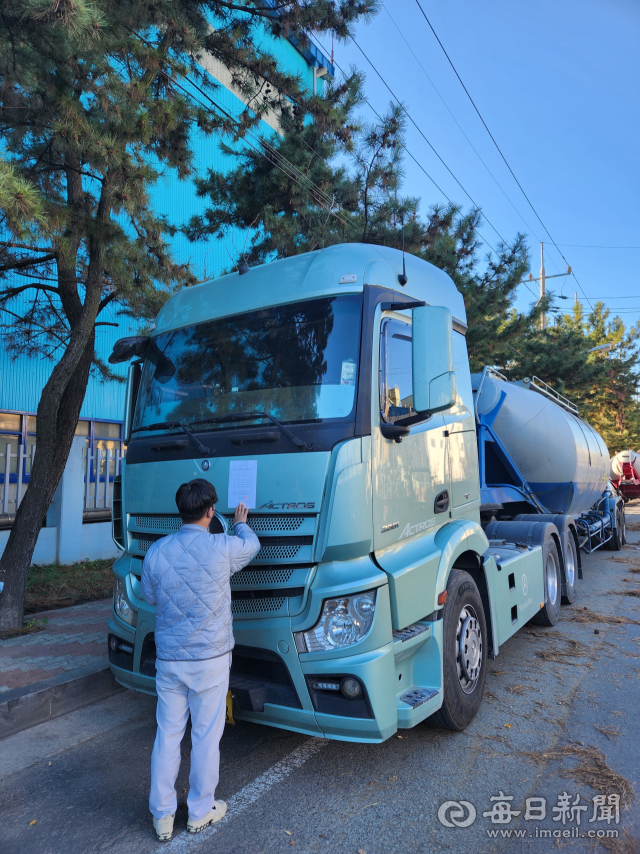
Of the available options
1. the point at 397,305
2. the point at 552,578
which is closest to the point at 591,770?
the point at 397,305

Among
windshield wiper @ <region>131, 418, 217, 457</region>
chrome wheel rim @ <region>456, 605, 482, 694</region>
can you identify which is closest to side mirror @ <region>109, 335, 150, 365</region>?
windshield wiper @ <region>131, 418, 217, 457</region>

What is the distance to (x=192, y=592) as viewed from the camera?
292cm

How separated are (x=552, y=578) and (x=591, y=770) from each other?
3.55 metres

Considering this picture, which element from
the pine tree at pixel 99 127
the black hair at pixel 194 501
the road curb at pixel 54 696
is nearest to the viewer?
the black hair at pixel 194 501

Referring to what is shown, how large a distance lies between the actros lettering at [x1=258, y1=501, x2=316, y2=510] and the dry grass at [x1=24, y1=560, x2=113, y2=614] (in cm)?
519

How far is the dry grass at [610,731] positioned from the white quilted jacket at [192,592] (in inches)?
102

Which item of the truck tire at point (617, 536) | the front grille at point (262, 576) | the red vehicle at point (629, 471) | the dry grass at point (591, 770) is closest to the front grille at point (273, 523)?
the front grille at point (262, 576)

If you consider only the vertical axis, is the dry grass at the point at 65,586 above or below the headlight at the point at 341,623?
below

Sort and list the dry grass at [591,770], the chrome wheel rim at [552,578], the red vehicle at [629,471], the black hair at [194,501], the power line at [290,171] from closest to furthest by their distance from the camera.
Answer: the black hair at [194,501]
the dry grass at [591,770]
the chrome wheel rim at [552,578]
the power line at [290,171]
the red vehicle at [629,471]

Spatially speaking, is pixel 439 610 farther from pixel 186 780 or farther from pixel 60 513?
pixel 60 513

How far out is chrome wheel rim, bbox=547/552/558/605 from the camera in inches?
263

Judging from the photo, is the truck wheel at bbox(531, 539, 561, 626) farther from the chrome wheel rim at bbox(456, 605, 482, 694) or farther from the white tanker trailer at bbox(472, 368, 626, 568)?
the chrome wheel rim at bbox(456, 605, 482, 694)

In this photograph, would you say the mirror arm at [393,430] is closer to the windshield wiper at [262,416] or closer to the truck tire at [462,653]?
the windshield wiper at [262,416]

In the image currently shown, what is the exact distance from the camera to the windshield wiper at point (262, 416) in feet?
10.8
